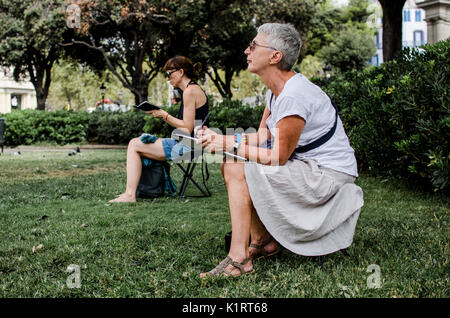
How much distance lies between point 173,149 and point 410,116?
9.44 feet

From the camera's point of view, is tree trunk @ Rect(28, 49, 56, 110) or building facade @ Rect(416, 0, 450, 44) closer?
building facade @ Rect(416, 0, 450, 44)

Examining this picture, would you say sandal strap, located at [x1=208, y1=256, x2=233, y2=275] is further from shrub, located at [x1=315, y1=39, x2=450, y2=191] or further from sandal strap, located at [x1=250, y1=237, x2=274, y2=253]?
shrub, located at [x1=315, y1=39, x2=450, y2=191]

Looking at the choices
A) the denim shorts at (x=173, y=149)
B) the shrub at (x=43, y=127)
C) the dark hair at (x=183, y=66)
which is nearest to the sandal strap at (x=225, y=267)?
the denim shorts at (x=173, y=149)

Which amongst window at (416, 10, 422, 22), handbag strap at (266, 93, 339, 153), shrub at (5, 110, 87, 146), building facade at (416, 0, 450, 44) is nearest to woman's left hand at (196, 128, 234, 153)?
handbag strap at (266, 93, 339, 153)

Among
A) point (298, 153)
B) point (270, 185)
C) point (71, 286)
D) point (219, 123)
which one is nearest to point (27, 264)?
point (71, 286)

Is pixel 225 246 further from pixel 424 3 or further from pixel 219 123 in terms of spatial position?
pixel 424 3

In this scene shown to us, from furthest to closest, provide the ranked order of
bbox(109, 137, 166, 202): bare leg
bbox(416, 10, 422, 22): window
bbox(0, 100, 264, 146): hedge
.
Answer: bbox(416, 10, 422, 22): window < bbox(0, 100, 264, 146): hedge < bbox(109, 137, 166, 202): bare leg

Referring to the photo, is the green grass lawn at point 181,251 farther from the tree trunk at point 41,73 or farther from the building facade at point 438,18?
the tree trunk at point 41,73

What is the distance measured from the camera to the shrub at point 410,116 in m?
5.07

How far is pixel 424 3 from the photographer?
1394 centimetres

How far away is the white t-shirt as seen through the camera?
2.85m

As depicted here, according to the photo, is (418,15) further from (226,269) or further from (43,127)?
(226,269)

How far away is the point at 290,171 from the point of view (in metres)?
2.92

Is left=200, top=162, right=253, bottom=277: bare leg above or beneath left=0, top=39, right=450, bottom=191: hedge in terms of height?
beneath
